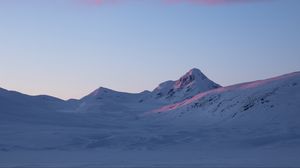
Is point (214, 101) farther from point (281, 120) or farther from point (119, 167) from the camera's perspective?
point (119, 167)

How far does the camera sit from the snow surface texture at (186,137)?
2744 cm

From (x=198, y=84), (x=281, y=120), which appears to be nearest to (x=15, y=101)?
(x=281, y=120)

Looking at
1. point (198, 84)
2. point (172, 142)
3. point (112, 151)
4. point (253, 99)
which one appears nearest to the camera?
point (112, 151)

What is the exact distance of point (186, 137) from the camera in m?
44.2

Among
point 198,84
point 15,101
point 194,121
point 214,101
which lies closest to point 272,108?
point 194,121

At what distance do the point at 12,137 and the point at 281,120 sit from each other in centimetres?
2804

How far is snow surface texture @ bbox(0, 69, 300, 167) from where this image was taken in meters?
27.4

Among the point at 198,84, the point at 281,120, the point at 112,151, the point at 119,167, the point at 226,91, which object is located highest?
the point at 198,84

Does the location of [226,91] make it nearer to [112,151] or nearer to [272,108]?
[272,108]

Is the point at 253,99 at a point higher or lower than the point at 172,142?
higher

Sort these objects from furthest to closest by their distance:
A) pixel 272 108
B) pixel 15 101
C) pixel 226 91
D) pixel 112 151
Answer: pixel 226 91 → pixel 15 101 → pixel 272 108 → pixel 112 151

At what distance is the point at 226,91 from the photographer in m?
84.6

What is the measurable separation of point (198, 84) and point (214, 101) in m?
117

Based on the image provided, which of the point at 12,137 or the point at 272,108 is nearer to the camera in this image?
the point at 12,137
